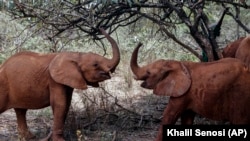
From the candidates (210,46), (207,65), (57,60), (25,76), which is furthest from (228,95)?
(25,76)

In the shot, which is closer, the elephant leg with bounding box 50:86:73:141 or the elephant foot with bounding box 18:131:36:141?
the elephant leg with bounding box 50:86:73:141

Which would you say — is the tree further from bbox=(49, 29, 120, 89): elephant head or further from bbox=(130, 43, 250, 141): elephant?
bbox=(130, 43, 250, 141): elephant

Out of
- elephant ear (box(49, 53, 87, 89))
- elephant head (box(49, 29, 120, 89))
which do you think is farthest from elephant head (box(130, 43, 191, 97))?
elephant ear (box(49, 53, 87, 89))

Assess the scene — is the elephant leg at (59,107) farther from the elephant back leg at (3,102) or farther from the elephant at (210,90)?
the elephant at (210,90)

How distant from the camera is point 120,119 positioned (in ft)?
20.9

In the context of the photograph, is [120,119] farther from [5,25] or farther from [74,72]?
[5,25]

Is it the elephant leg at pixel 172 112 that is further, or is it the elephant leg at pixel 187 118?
the elephant leg at pixel 187 118

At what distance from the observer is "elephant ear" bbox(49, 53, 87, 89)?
5.08 m

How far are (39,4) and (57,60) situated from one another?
0.91 meters

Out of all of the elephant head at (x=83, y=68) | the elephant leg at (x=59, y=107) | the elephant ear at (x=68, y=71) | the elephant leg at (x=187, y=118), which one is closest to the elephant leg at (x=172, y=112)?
the elephant leg at (x=187, y=118)

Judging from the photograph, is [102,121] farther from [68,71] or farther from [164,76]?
[164,76]

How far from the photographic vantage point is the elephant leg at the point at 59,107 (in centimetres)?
519

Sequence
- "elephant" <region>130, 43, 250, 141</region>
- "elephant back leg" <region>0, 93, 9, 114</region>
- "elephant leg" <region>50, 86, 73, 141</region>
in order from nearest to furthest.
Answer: "elephant" <region>130, 43, 250, 141</region> → "elephant leg" <region>50, 86, 73, 141</region> → "elephant back leg" <region>0, 93, 9, 114</region>

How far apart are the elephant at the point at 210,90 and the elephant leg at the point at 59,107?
986 millimetres
